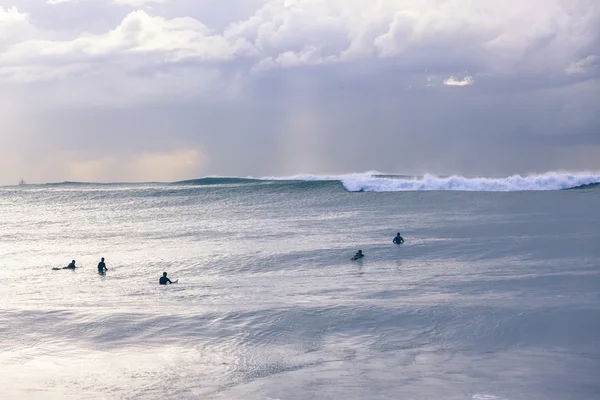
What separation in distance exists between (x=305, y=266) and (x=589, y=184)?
3922cm

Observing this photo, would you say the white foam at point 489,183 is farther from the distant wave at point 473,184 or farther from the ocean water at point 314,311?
the ocean water at point 314,311

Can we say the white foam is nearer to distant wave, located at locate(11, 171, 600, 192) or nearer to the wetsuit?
distant wave, located at locate(11, 171, 600, 192)

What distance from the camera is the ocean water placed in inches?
460

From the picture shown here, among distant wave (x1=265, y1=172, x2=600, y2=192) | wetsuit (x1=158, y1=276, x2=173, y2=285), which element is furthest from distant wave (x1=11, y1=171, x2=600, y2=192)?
wetsuit (x1=158, y1=276, x2=173, y2=285)

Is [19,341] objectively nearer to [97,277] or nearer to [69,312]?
[69,312]

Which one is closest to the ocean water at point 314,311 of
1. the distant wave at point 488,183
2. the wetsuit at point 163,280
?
the wetsuit at point 163,280

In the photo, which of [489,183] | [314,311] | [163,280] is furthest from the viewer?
[489,183]

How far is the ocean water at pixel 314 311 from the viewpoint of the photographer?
11680 mm

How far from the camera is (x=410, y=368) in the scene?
1212 cm

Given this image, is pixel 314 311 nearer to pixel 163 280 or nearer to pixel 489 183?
pixel 163 280

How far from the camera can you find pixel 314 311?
1652cm

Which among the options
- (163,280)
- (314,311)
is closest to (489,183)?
(163,280)

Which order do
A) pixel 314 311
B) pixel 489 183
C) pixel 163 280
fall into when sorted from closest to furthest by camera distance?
pixel 314 311
pixel 163 280
pixel 489 183

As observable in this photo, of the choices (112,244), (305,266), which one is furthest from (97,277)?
(112,244)
